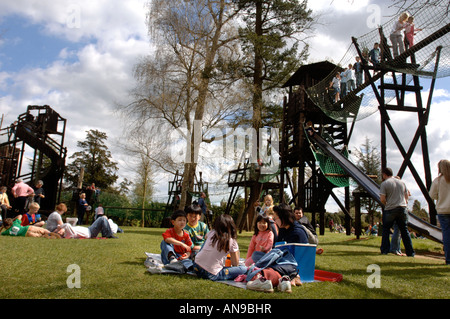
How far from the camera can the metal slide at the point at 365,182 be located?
8109 millimetres

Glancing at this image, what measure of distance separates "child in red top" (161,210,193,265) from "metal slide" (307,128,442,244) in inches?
196

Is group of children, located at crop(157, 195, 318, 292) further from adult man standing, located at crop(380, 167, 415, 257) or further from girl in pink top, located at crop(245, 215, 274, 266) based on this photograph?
adult man standing, located at crop(380, 167, 415, 257)

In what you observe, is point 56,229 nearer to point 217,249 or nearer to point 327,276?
point 217,249

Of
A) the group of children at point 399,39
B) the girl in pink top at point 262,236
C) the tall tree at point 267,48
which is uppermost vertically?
the tall tree at point 267,48

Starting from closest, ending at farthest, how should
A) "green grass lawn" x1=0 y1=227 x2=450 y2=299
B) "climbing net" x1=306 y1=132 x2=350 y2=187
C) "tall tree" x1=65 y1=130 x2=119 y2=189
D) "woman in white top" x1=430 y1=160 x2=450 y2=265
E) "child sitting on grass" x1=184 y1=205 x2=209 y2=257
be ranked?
"green grass lawn" x1=0 y1=227 x2=450 y2=299 → "child sitting on grass" x1=184 y1=205 x2=209 y2=257 → "woman in white top" x1=430 y1=160 x2=450 y2=265 → "climbing net" x1=306 y1=132 x2=350 y2=187 → "tall tree" x1=65 y1=130 x2=119 y2=189

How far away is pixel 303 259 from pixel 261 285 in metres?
1.00

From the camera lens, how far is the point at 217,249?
182 inches

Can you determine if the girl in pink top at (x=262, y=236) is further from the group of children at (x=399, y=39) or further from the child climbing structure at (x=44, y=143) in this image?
the child climbing structure at (x=44, y=143)

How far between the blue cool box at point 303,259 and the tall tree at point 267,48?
1420 centimetres

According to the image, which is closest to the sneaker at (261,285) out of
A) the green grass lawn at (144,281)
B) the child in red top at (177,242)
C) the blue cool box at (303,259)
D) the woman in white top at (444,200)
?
the green grass lawn at (144,281)

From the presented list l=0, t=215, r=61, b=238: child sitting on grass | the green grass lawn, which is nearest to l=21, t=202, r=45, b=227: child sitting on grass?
l=0, t=215, r=61, b=238: child sitting on grass

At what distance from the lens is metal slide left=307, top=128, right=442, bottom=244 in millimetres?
8109

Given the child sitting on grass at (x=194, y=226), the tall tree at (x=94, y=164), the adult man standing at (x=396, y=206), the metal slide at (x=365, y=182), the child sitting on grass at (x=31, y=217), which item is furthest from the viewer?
the tall tree at (x=94, y=164)
